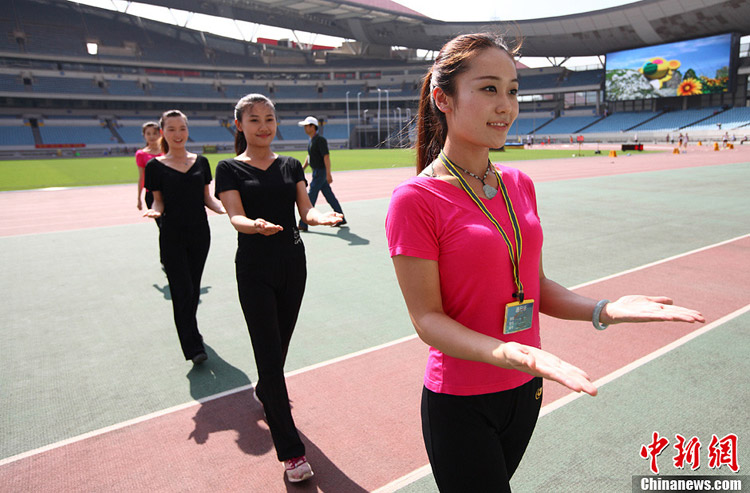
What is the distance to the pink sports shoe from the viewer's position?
3.04m

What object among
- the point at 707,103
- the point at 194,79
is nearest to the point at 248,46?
the point at 194,79

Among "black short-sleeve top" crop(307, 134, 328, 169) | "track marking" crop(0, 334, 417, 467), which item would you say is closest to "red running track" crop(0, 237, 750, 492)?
"track marking" crop(0, 334, 417, 467)

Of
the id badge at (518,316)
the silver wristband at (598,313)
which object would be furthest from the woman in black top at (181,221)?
the silver wristband at (598,313)

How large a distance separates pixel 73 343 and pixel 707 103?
76363 mm

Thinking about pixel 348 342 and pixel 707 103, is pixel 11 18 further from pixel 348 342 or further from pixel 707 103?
pixel 707 103

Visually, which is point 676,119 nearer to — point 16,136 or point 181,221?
point 181,221

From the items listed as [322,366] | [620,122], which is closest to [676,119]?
[620,122]

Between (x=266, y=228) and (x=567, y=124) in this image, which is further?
(x=567, y=124)

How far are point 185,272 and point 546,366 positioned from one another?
160 inches

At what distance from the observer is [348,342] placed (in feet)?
16.8

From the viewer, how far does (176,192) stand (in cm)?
488

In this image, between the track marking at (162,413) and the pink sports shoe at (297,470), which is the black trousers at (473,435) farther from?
the track marking at (162,413)

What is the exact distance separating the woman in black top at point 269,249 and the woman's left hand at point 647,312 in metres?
1.65

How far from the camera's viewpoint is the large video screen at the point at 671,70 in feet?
196
